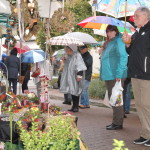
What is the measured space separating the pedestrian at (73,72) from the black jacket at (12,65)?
321 centimetres

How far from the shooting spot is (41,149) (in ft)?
12.5

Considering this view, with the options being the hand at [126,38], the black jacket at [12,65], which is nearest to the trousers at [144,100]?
the hand at [126,38]

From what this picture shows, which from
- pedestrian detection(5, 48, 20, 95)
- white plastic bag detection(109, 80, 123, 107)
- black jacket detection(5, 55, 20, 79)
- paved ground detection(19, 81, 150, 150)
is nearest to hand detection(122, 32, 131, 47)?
white plastic bag detection(109, 80, 123, 107)

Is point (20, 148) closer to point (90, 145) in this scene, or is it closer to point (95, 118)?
point (90, 145)

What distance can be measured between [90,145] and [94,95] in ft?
29.5

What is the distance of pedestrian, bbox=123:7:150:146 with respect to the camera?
5801mm

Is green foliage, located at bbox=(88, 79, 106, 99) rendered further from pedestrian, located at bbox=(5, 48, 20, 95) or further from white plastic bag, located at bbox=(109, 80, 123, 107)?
white plastic bag, located at bbox=(109, 80, 123, 107)

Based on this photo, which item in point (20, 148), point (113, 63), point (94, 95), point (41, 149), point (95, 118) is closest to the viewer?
point (41, 149)

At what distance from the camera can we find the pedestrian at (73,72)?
9156 mm

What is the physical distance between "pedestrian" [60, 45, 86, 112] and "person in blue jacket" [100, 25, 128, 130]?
1866mm

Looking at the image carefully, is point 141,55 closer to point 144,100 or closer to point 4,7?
point 144,100

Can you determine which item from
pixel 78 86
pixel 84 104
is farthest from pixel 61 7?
pixel 84 104

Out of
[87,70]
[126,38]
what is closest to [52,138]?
[126,38]

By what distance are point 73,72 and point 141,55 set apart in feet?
11.8
